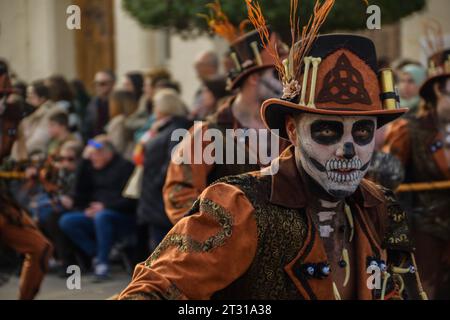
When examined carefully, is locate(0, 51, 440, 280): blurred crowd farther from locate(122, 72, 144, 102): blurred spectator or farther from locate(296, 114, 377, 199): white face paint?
locate(296, 114, 377, 199): white face paint

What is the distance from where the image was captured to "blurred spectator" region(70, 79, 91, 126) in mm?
13047

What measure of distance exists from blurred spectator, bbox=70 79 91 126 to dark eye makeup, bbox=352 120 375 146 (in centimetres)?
877

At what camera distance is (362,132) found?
4.26 meters

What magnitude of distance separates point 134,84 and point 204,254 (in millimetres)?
8637

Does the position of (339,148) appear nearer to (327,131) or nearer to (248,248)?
(327,131)

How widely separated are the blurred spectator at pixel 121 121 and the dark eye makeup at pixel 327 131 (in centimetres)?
684

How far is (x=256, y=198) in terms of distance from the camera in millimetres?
4133

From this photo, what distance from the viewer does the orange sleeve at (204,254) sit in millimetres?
3859

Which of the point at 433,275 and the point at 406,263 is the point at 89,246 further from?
the point at 406,263

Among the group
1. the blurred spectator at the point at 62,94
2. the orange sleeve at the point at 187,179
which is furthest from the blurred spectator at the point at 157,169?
the blurred spectator at the point at 62,94

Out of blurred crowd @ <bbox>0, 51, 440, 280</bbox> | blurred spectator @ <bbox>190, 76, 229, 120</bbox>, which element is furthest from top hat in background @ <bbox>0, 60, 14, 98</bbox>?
blurred spectator @ <bbox>190, 76, 229, 120</bbox>

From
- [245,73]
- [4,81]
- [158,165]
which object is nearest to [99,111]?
[158,165]

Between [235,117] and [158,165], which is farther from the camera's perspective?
[158,165]

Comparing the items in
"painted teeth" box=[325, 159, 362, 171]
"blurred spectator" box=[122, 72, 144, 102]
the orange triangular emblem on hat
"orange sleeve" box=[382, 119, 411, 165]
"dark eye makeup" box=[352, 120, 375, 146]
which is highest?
the orange triangular emblem on hat
